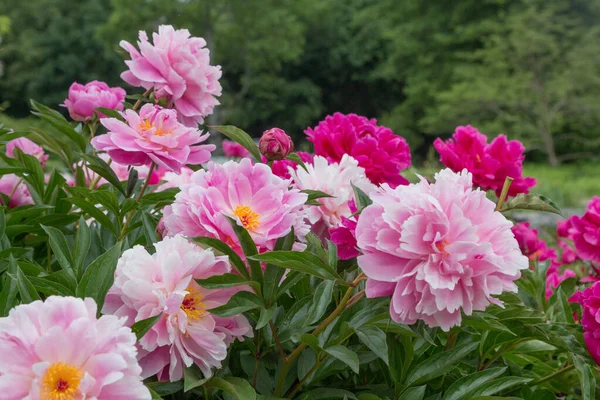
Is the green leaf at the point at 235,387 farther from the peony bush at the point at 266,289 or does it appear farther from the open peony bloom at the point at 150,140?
the open peony bloom at the point at 150,140

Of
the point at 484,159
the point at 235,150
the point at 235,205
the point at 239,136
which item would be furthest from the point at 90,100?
the point at 235,150

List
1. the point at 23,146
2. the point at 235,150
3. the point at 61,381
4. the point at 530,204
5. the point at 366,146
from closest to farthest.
Answer: the point at 61,381 < the point at 530,204 < the point at 366,146 < the point at 23,146 < the point at 235,150

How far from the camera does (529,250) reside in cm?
127

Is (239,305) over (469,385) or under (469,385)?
over

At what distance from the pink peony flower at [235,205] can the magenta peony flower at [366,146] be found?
276 mm

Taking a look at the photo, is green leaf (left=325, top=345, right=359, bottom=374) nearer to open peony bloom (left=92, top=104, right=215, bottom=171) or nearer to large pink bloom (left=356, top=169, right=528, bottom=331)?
large pink bloom (left=356, top=169, right=528, bottom=331)

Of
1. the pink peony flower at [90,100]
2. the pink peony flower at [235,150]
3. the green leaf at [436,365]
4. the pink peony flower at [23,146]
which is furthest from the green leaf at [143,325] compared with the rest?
the pink peony flower at [235,150]

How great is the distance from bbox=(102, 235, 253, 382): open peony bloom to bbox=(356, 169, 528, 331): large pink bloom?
0.13 metres

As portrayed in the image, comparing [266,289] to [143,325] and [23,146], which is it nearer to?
[143,325]

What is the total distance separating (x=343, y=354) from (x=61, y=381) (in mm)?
223

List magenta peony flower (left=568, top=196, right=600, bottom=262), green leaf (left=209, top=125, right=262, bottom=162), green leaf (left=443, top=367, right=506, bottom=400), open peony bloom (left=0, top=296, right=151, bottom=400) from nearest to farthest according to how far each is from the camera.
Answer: open peony bloom (left=0, top=296, right=151, bottom=400) < green leaf (left=443, top=367, right=506, bottom=400) < green leaf (left=209, top=125, right=262, bottom=162) < magenta peony flower (left=568, top=196, right=600, bottom=262)

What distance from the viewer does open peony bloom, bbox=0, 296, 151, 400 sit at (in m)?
0.42

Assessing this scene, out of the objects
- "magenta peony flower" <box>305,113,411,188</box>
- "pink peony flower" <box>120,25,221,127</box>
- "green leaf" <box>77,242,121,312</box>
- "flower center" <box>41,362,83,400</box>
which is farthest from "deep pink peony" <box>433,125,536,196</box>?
"flower center" <box>41,362,83,400</box>

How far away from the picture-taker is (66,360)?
1.41 ft
